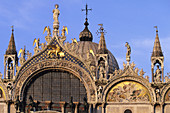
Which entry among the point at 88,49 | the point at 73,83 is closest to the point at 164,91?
the point at 73,83

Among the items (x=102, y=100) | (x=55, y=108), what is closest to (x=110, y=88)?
(x=102, y=100)

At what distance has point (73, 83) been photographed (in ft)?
179

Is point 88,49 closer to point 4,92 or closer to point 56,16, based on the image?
point 56,16

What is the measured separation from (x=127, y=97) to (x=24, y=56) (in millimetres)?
8600

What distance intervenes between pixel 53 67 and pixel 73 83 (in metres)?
1.99

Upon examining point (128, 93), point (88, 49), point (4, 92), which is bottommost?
point (128, 93)

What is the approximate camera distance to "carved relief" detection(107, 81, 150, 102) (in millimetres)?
53594

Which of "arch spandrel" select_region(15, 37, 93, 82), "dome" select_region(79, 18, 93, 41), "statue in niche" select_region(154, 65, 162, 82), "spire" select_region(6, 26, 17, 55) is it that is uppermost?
"dome" select_region(79, 18, 93, 41)

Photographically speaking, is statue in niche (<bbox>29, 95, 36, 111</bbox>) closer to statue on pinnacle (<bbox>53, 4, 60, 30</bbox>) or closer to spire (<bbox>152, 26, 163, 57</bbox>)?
statue on pinnacle (<bbox>53, 4, 60, 30</bbox>)

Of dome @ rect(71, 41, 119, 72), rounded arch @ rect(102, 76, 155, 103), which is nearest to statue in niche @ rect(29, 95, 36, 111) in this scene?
rounded arch @ rect(102, 76, 155, 103)

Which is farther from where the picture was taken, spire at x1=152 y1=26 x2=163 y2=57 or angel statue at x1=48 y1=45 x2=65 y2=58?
angel statue at x1=48 y1=45 x2=65 y2=58

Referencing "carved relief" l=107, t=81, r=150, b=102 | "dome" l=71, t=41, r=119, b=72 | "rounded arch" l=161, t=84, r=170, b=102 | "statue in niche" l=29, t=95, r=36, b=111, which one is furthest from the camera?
"dome" l=71, t=41, r=119, b=72

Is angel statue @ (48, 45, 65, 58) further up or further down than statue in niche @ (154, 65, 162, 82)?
further up

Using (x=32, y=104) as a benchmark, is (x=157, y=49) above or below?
above
